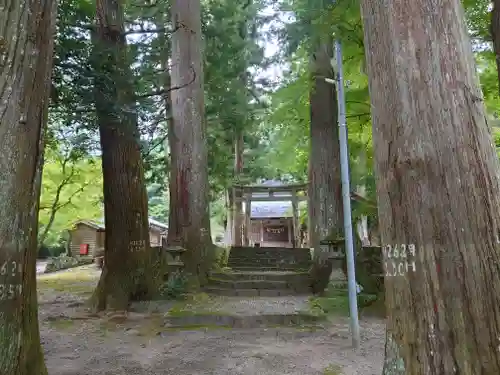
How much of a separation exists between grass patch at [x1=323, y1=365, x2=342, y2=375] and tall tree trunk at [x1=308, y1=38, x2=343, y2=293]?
3.77m

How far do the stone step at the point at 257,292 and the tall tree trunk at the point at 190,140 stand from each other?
1.53ft

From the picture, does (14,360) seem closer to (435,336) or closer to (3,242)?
(3,242)

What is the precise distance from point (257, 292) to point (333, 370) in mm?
4649

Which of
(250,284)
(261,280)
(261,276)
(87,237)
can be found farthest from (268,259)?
(87,237)

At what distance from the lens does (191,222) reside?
8578 mm

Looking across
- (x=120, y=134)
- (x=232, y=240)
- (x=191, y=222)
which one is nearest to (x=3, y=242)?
(x=120, y=134)

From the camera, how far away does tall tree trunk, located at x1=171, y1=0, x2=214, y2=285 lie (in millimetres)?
8578

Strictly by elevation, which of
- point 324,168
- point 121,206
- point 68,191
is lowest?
point 121,206

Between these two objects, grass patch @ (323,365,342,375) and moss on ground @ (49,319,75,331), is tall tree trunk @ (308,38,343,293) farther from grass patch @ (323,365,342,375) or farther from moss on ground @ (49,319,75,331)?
moss on ground @ (49,319,75,331)

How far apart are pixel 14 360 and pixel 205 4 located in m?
11.4

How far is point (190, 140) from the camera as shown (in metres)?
8.91

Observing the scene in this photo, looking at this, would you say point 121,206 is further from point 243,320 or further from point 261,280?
point 261,280

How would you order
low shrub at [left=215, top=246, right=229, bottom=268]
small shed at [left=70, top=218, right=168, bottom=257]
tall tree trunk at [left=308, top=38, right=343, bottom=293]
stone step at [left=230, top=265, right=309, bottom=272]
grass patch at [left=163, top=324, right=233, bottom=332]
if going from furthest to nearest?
small shed at [left=70, top=218, right=168, bottom=257] → stone step at [left=230, top=265, right=309, bottom=272] → low shrub at [left=215, top=246, right=229, bottom=268] → tall tree trunk at [left=308, top=38, right=343, bottom=293] → grass patch at [left=163, top=324, right=233, bottom=332]

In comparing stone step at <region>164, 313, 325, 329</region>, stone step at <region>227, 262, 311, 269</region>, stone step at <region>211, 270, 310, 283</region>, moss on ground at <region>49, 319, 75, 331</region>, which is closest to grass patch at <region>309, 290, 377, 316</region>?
stone step at <region>164, 313, 325, 329</region>
